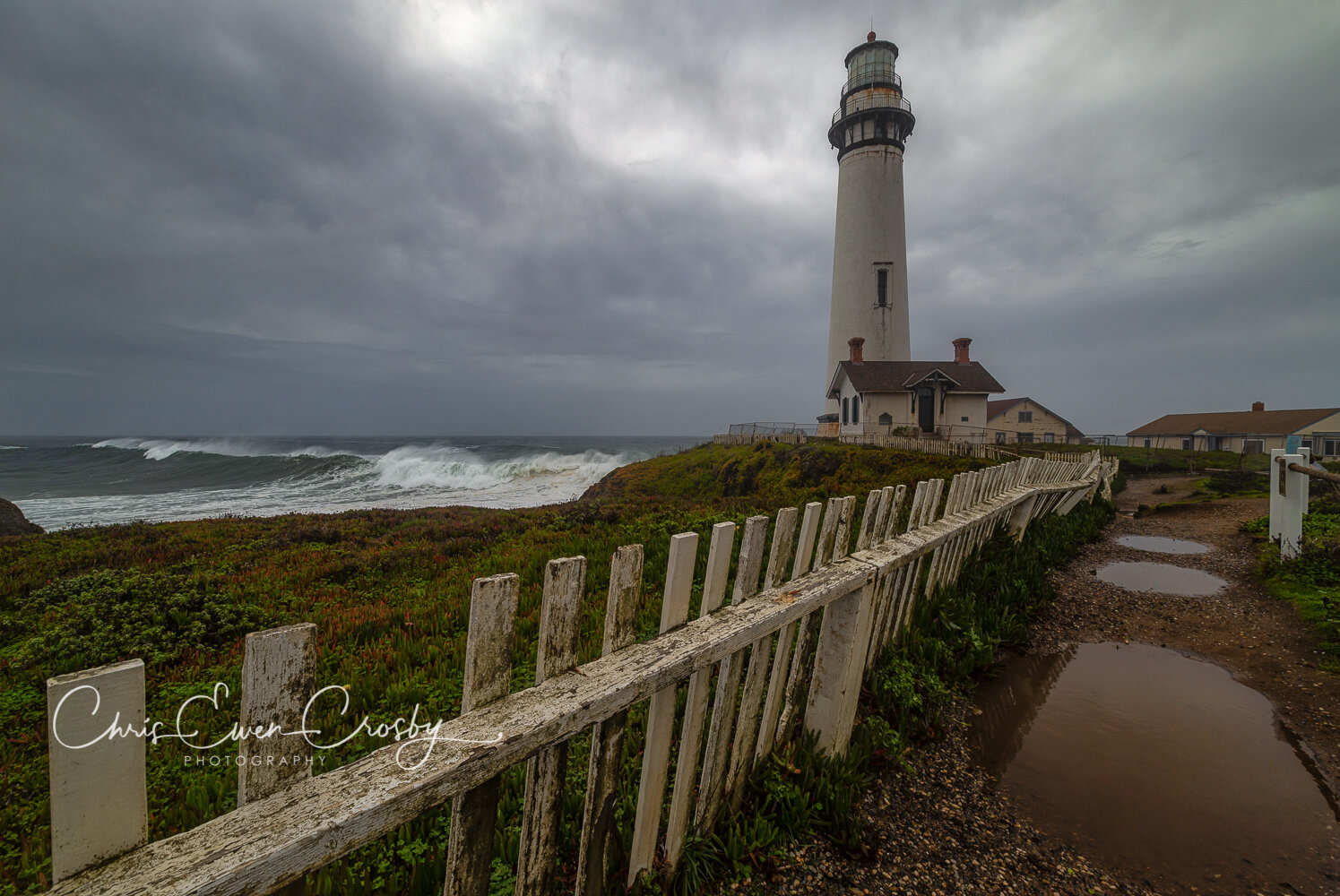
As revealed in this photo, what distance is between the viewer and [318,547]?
849cm

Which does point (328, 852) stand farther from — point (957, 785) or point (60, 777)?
point (957, 785)

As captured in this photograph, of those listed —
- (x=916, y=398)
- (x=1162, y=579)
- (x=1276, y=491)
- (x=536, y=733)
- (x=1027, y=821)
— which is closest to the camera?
(x=536, y=733)

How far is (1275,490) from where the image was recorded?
7.37 m

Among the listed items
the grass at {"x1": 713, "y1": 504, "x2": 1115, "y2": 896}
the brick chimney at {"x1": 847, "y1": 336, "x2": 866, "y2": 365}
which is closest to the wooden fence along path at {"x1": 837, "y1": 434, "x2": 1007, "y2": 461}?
the brick chimney at {"x1": 847, "y1": 336, "x2": 866, "y2": 365}

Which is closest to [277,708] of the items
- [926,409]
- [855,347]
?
[926,409]

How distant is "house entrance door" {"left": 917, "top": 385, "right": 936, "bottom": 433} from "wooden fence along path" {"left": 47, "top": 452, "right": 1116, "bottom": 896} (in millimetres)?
25853

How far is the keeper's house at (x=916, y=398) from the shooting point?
26156 mm

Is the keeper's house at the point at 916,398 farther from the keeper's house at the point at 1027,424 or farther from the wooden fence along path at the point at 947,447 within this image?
the keeper's house at the point at 1027,424

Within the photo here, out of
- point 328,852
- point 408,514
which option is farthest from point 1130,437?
point 328,852

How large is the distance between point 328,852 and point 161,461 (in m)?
60.1

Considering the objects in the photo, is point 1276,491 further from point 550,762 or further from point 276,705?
point 276,705

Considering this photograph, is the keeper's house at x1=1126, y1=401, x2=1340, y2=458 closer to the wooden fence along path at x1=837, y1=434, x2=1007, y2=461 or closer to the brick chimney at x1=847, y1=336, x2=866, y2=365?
the brick chimney at x1=847, y1=336, x2=866, y2=365

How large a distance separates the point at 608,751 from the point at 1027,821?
101 inches

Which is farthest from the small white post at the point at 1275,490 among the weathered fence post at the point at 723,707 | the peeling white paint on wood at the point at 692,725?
the peeling white paint on wood at the point at 692,725
